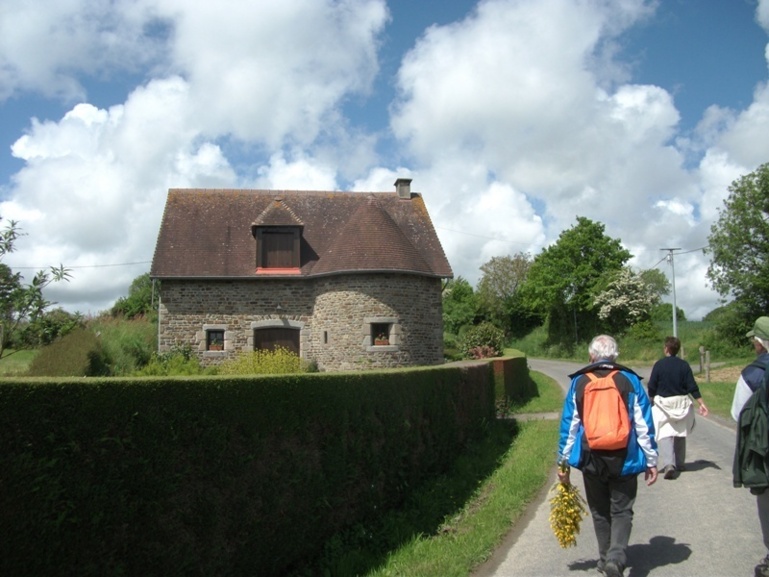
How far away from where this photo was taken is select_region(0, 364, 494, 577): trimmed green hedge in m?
3.91

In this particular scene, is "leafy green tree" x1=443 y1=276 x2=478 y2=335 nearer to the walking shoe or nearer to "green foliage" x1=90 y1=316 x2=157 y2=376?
"green foliage" x1=90 y1=316 x2=157 y2=376

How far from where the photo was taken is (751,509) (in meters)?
6.85

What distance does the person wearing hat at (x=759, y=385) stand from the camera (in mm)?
4985

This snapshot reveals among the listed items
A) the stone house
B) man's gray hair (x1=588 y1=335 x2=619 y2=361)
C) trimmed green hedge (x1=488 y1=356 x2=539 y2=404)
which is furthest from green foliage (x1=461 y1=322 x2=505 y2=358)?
man's gray hair (x1=588 y1=335 x2=619 y2=361)

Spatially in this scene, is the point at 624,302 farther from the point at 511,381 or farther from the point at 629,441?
the point at 629,441

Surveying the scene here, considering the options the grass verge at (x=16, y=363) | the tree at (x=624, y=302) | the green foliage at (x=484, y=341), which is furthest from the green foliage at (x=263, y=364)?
the tree at (x=624, y=302)

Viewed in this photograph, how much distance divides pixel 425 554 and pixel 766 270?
38932 millimetres

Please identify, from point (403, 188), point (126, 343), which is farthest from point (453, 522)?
point (403, 188)

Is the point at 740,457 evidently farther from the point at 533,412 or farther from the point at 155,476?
Result: the point at 533,412

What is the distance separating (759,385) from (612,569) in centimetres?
179

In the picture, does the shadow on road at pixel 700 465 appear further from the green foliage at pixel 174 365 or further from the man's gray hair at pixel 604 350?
the green foliage at pixel 174 365

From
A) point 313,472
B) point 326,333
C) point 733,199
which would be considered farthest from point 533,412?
point 733,199

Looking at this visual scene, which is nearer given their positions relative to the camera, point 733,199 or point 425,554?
point 425,554

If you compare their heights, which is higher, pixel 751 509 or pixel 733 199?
pixel 733 199
